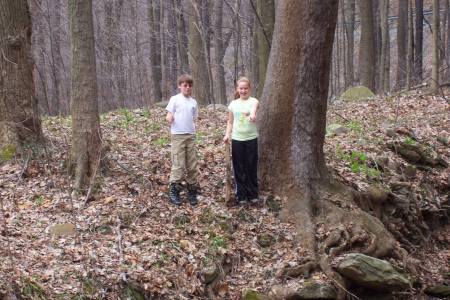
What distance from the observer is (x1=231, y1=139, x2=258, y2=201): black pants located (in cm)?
810

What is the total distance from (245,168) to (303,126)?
1.13m

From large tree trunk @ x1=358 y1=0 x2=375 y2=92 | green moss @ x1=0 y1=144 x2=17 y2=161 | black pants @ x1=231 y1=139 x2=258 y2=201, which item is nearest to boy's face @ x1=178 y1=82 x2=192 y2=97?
black pants @ x1=231 y1=139 x2=258 y2=201

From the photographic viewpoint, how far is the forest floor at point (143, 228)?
621 centimetres

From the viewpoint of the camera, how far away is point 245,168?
8109 mm

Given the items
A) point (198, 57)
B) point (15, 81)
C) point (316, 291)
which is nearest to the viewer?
point (316, 291)

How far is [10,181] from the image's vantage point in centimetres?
828

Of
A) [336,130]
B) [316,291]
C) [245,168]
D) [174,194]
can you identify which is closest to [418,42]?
[336,130]

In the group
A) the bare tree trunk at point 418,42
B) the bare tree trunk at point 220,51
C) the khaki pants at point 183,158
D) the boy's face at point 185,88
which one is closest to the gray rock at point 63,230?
the khaki pants at point 183,158

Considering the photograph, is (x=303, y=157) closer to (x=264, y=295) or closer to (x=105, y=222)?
(x=264, y=295)

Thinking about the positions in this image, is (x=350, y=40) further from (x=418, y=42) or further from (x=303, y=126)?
(x=303, y=126)

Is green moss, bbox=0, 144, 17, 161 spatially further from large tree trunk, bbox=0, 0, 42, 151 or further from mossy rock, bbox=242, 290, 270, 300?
mossy rock, bbox=242, 290, 270, 300

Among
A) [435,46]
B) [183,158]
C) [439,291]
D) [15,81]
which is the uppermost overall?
[435,46]

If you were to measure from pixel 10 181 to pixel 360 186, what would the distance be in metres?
5.62

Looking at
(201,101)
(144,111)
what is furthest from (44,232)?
(201,101)
